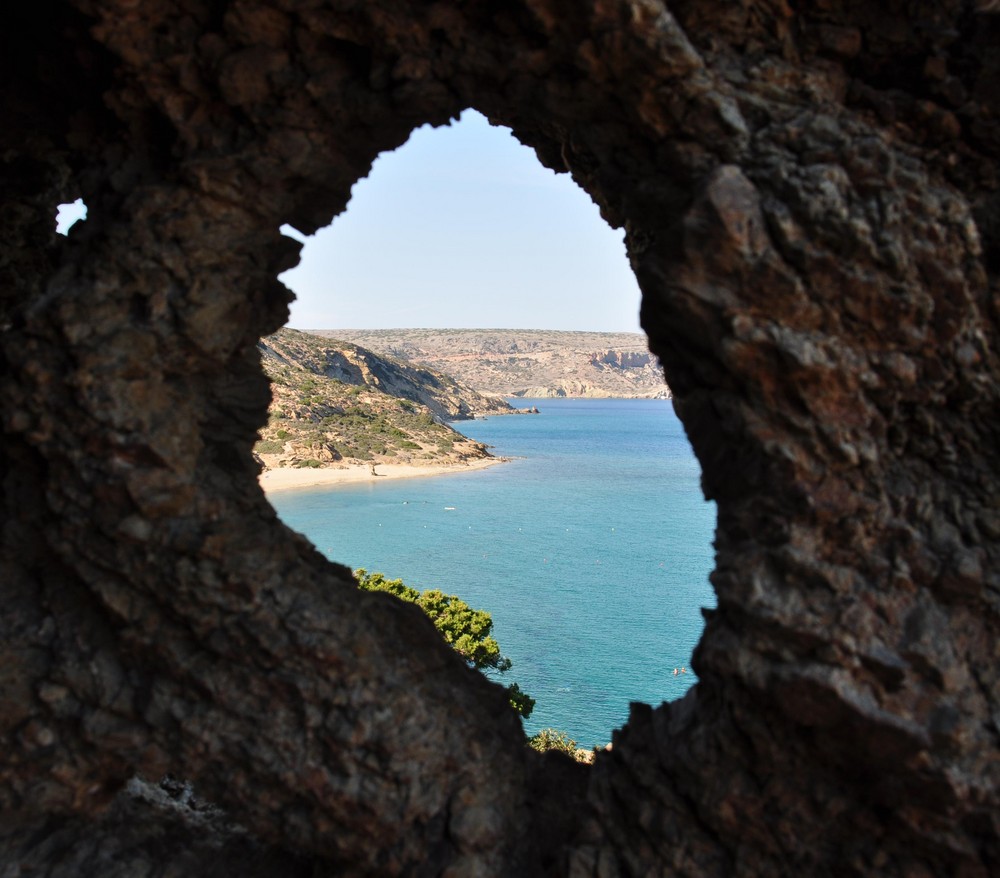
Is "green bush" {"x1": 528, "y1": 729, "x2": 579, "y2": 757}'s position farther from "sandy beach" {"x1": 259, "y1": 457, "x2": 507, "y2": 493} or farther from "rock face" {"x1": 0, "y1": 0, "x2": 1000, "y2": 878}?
"sandy beach" {"x1": 259, "y1": 457, "x2": 507, "y2": 493}

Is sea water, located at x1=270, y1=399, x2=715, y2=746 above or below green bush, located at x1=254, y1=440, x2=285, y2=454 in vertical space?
below

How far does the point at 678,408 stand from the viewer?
888cm

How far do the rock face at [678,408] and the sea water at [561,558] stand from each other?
820 cm

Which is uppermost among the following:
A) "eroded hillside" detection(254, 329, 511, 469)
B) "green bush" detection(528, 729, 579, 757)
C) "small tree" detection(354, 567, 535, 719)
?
"eroded hillside" detection(254, 329, 511, 469)

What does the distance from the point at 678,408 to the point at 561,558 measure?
128ft

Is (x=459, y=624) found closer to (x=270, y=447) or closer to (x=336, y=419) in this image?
(x=270, y=447)

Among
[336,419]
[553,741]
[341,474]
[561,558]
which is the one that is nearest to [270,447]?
[341,474]

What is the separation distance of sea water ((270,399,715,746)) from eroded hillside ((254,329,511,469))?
23.3 ft

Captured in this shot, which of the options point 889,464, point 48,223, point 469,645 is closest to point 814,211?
point 889,464

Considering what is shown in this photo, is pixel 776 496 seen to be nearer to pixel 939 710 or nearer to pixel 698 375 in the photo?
pixel 698 375

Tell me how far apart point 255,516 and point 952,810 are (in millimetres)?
6612

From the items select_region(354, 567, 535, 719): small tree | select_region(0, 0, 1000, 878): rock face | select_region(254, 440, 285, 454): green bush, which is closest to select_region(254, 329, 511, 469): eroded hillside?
select_region(254, 440, 285, 454): green bush

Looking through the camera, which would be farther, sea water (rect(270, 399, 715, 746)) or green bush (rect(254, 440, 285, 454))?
green bush (rect(254, 440, 285, 454))

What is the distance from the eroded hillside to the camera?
246 feet
